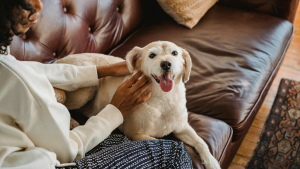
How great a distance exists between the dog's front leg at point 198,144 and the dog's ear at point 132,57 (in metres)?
0.38

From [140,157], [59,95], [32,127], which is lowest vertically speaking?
[140,157]

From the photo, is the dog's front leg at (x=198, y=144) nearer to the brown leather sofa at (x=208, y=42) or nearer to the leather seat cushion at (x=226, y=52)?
the brown leather sofa at (x=208, y=42)

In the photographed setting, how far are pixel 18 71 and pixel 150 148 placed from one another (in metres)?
0.52

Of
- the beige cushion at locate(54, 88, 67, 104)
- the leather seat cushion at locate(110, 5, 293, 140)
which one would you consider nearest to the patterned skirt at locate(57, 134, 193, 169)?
the beige cushion at locate(54, 88, 67, 104)

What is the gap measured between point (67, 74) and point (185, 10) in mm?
1142

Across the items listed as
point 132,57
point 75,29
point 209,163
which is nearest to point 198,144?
point 209,163

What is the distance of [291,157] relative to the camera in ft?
5.52

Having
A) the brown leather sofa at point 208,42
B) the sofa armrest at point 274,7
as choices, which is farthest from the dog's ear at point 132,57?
the sofa armrest at point 274,7

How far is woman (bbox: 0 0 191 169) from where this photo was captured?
29.7 inches

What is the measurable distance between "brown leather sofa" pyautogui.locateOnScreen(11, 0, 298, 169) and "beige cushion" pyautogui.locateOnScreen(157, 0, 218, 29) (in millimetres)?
56

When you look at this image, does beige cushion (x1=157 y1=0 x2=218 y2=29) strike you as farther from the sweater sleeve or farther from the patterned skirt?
the patterned skirt

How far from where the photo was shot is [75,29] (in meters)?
1.50

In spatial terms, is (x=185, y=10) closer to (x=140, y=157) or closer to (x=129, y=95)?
(x=129, y=95)

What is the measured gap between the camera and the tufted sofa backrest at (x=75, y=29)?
1309 mm
